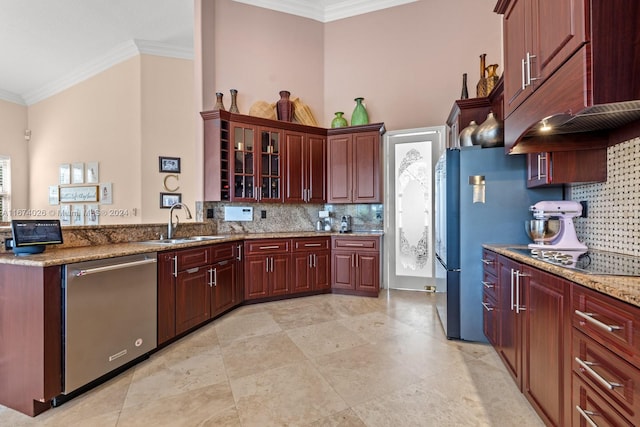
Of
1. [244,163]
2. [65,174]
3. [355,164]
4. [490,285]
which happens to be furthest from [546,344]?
[65,174]

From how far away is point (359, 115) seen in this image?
4422 millimetres

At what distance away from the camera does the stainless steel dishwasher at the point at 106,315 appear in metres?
1.78

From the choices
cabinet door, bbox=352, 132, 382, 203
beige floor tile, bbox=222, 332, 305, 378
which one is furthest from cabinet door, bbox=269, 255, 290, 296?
cabinet door, bbox=352, 132, 382, 203

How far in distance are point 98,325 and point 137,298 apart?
30 centimetres

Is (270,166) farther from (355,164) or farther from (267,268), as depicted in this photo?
(267,268)

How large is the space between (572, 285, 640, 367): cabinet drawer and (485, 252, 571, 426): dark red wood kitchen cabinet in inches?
3.5

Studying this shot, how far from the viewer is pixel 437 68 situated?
4.28 metres

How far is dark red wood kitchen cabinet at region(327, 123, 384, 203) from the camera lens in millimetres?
4215

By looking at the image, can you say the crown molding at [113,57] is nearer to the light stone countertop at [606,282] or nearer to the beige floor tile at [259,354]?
the beige floor tile at [259,354]

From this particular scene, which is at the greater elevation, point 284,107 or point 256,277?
point 284,107

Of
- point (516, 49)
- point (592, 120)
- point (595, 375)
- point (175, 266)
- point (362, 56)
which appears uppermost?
point (362, 56)

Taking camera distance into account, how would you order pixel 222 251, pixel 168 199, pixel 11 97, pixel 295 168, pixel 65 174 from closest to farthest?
1. pixel 222 251
2. pixel 295 168
3. pixel 168 199
4. pixel 65 174
5. pixel 11 97

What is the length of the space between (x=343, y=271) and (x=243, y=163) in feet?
6.56

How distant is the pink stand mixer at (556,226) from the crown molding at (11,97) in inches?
379
